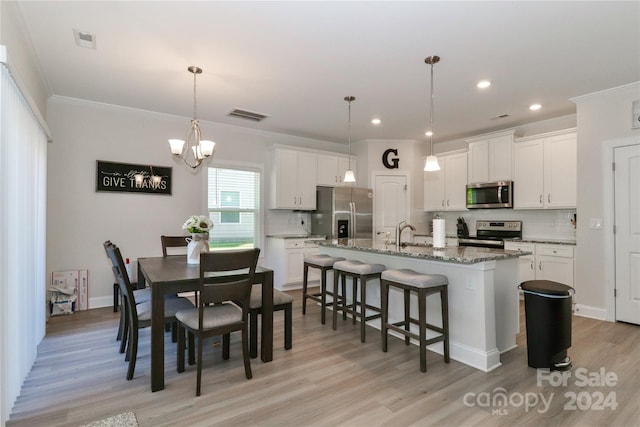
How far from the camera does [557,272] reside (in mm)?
4422

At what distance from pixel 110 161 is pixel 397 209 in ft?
15.4

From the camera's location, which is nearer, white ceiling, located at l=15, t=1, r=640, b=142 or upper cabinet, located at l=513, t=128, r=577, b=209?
white ceiling, located at l=15, t=1, r=640, b=142

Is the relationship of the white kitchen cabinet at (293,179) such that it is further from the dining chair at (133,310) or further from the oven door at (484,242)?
the dining chair at (133,310)

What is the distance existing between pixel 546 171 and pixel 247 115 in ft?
14.4

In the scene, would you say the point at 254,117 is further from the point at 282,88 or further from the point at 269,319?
the point at 269,319

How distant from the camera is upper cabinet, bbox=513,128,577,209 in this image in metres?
4.52

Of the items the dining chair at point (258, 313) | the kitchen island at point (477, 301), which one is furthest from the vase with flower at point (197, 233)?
the kitchen island at point (477, 301)

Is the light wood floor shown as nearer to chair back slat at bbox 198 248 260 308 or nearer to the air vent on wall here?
chair back slat at bbox 198 248 260 308

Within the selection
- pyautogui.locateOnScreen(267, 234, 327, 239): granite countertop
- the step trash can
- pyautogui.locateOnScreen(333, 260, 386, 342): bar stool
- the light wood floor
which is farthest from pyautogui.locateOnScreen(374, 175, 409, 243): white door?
the step trash can

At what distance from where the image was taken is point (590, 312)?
3938mm

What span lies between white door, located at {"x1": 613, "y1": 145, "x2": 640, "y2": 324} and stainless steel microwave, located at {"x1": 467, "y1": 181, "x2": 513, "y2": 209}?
1.42 meters

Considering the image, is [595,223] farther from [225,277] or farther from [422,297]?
[225,277]

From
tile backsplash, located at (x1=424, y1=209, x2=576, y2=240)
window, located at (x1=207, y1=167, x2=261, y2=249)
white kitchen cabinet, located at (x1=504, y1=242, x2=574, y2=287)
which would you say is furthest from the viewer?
window, located at (x1=207, y1=167, x2=261, y2=249)

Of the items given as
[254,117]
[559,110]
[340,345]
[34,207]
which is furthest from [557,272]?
[34,207]
